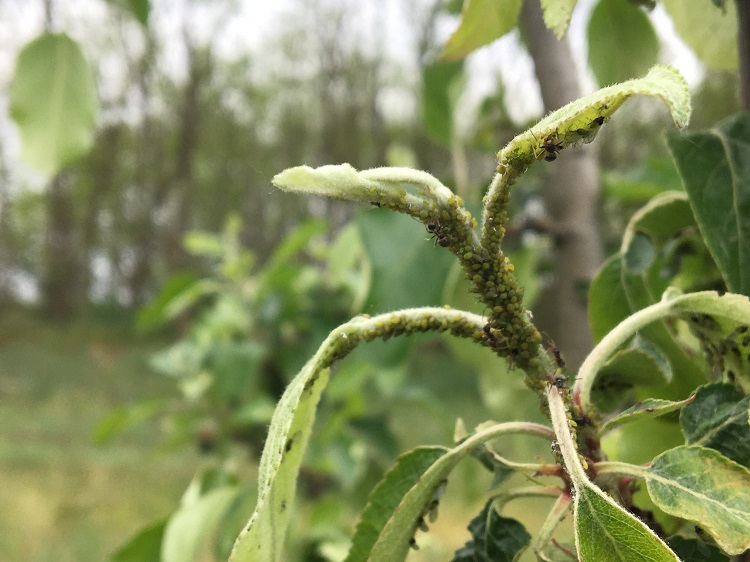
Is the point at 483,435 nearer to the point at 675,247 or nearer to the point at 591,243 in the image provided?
the point at 675,247

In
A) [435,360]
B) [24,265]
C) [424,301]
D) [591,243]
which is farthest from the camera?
[24,265]

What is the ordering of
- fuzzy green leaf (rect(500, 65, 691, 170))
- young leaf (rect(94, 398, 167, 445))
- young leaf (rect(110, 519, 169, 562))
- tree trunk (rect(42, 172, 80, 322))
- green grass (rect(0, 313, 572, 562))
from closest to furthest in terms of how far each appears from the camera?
fuzzy green leaf (rect(500, 65, 691, 170)), young leaf (rect(110, 519, 169, 562)), young leaf (rect(94, 398, 167, 445)), green grass (rect(0, 313, 572, 562)), tree trunk (rect(42, 172, 80, 322))

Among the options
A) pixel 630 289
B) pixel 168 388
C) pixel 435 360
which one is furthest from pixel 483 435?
pixel 435 360

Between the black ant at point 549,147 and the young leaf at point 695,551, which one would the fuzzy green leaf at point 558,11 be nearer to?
the black ant at point 549,147

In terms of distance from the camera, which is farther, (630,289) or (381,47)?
(381,47)

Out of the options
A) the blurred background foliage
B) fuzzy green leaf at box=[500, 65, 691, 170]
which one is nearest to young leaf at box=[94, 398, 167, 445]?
the blurred background foliage

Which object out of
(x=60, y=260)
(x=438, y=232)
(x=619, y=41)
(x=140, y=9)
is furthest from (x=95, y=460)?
(x=60, y=260)

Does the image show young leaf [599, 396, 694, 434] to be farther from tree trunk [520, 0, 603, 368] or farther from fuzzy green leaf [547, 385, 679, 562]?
tree trunk [520, 0, 603, 368]

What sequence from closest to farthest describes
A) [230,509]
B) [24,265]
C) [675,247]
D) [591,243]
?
[675,247] < [591,243] < [230,509] < [24,265]
